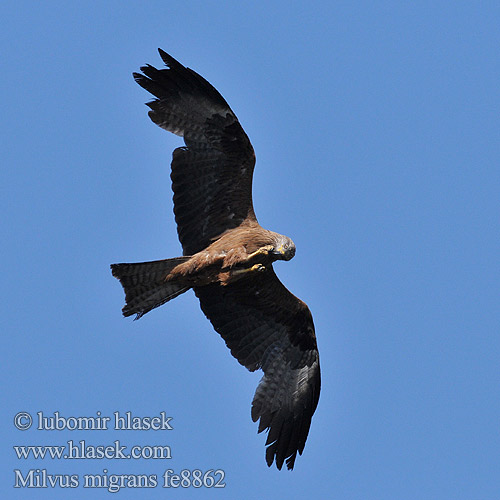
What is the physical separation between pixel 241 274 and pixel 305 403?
7.54ft

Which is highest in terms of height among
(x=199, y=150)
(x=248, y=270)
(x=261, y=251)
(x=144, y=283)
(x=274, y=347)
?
(x=199, y=150)

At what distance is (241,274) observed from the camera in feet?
38.5

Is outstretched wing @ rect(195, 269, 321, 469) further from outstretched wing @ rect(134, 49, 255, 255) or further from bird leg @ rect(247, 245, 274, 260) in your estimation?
outstretched wing @ rect(134, 49, 255, 255)

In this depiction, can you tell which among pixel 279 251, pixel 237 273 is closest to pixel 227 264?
pixel 237 273

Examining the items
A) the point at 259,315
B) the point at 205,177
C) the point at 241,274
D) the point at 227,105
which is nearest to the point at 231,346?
the point at 259,315

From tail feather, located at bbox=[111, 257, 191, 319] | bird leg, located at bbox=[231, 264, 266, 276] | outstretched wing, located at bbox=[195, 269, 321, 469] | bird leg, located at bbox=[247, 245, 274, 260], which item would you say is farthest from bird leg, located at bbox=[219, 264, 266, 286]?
outstretched wing, located at bbox=[195, 269, 321, 469]

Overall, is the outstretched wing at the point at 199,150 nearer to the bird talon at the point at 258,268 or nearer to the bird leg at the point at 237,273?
the bird leg at the point at 237,273

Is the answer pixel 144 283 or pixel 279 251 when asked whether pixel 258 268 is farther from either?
pixel 144 283

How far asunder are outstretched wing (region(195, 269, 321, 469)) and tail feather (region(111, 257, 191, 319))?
94 cm

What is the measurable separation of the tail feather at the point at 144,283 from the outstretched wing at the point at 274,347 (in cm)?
94

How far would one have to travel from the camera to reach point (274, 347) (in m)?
13.0

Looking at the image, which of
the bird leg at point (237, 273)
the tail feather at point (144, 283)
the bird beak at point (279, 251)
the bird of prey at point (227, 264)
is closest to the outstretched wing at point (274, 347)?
the bird of prey at point (227, 264)

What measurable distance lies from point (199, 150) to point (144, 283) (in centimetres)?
174

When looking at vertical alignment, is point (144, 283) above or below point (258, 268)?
below
